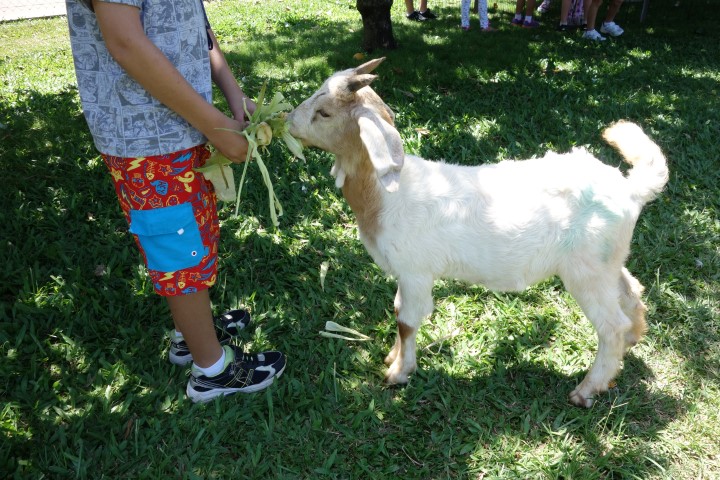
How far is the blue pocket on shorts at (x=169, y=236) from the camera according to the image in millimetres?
2293

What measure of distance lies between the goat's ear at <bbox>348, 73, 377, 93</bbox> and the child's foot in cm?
705

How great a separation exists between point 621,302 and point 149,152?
2518mm

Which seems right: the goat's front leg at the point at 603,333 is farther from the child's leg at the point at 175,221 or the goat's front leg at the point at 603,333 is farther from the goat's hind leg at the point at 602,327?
the child's leg at the point at 175,221

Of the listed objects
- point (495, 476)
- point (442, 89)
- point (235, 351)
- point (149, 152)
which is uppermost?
point (149, 152)

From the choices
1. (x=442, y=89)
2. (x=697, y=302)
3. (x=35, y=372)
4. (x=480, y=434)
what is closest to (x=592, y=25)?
(x=442, y=89)

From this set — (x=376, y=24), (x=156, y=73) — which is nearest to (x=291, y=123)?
(x=156, y=73)

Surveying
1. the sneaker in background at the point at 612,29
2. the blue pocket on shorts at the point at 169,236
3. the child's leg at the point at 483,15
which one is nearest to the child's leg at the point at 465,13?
the child's leg at the point at 483,15

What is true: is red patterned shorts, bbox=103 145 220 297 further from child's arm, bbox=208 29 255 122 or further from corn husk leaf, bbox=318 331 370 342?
corn husk leaf, bbox=318 331 370 342

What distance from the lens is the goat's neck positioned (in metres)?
2.74

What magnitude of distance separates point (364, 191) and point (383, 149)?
1.57ft

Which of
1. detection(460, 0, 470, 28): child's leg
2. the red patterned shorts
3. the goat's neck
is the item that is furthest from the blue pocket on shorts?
detection(460, 0, 470, 28): child's leg

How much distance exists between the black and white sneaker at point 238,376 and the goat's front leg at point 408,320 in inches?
25.0

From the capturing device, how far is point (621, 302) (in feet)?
9.84

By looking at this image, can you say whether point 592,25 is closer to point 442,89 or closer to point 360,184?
point 442,89
